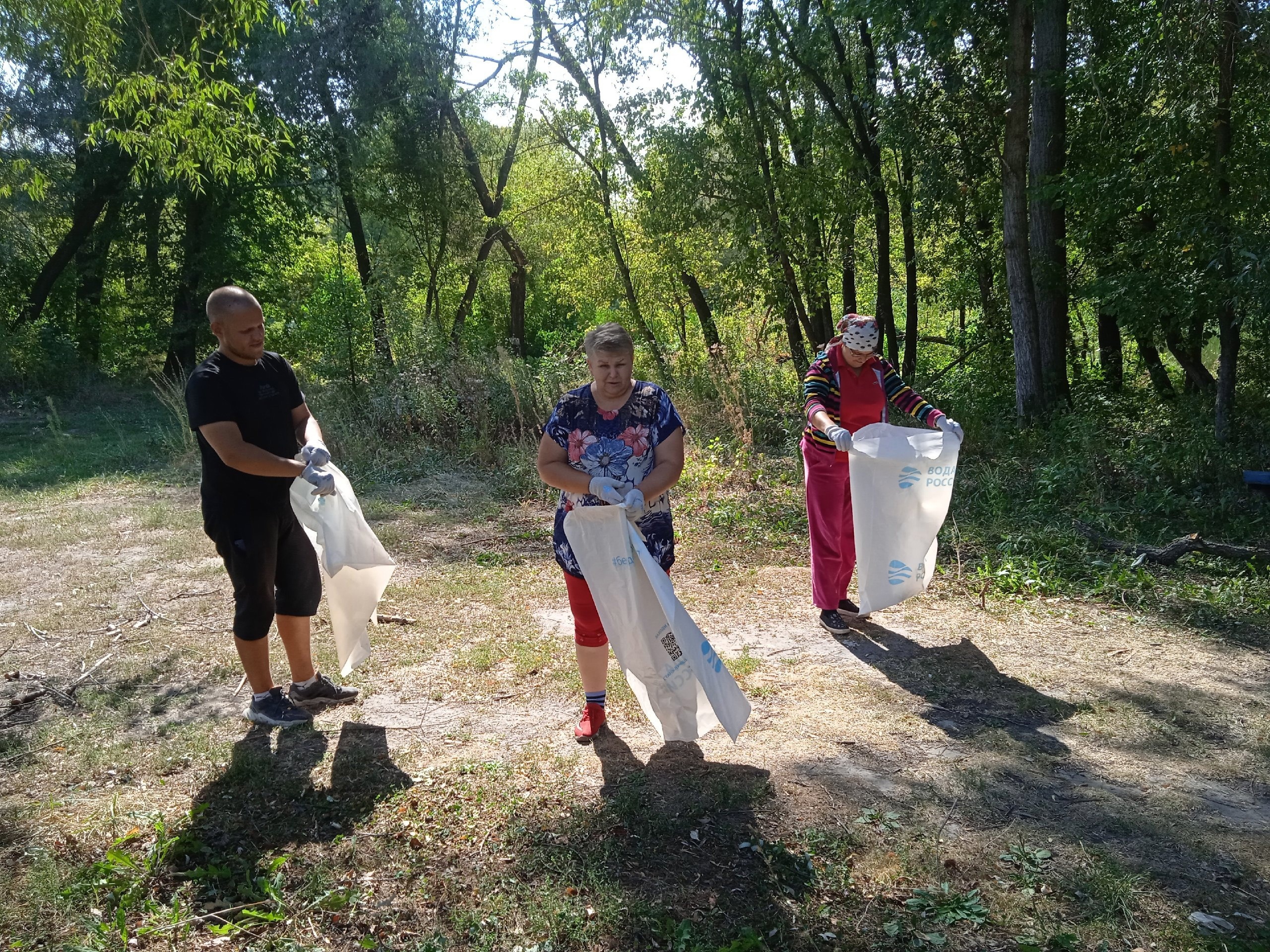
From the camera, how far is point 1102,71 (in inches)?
277

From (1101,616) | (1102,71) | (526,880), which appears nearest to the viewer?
(526,880)

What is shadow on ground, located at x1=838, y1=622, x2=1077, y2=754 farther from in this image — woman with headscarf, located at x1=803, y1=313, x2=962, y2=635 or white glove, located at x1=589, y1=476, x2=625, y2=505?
white glove, located at x1=589, y1=476, x2=625, y2=505

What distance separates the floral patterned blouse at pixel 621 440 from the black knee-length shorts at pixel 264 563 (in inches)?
43.1

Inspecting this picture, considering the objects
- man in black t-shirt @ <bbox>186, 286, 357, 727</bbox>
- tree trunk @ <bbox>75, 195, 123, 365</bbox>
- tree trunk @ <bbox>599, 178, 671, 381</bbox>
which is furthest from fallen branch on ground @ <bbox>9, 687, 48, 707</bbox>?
tree trunk @ <bbox>75, 195, 123, 365</bbox>

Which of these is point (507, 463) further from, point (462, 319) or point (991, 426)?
point (462, 319)

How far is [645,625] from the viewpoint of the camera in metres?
2.96

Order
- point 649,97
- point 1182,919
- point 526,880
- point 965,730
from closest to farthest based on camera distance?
point 1182,919
point 526,880
point 965,730
point 649,97

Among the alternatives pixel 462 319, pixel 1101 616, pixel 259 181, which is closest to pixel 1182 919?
pixel 1101 616

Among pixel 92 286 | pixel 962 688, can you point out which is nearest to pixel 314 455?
pixel 962 688

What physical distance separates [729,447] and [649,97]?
21.3ft

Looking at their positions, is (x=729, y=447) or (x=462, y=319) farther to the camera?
(x=462, y=319)

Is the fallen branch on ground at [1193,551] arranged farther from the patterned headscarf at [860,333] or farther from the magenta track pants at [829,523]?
the patterned headscarf at [860,333]

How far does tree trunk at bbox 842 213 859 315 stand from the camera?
1019 cm

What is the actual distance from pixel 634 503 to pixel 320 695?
1.66m
